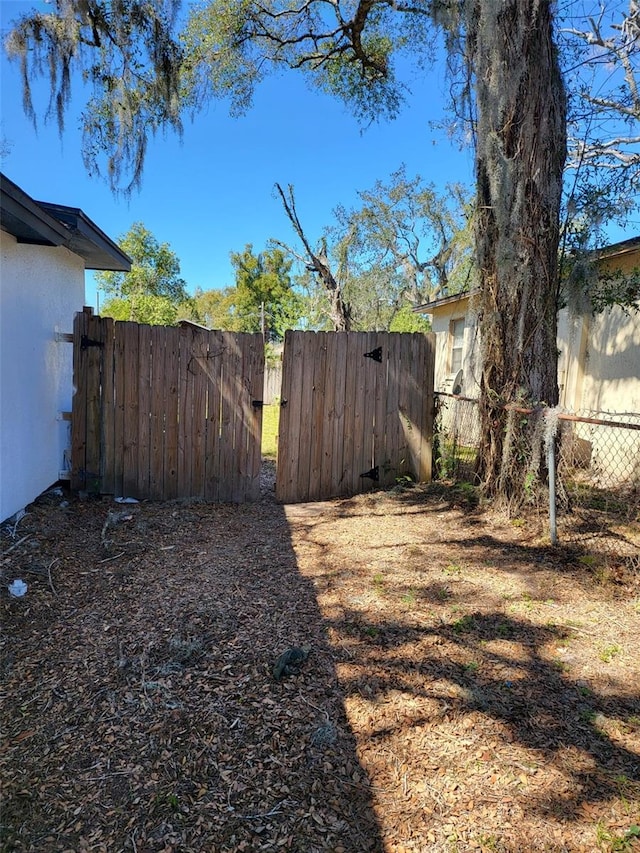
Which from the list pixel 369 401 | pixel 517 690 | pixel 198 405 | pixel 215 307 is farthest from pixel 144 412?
pixel 215 307

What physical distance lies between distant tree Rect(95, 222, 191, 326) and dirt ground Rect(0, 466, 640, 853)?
1931 centimetres

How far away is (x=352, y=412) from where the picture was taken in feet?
17.1

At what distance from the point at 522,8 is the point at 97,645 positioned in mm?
5381

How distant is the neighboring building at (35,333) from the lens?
3.66 m

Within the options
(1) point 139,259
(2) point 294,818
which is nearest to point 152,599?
(2) point 294,818

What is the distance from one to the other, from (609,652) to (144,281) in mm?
26630

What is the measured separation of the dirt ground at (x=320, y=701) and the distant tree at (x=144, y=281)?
19.3 m

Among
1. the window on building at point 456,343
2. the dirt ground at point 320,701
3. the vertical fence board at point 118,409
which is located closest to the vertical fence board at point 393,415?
the dirt ground at point 320,701

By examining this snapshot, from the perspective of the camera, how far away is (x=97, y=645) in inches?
96.3

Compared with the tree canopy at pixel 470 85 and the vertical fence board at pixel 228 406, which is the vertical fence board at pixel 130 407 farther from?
the tree canopy at pixel 470 85

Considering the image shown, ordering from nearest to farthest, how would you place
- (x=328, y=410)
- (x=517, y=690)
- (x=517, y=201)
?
(x=517, y=690)
(x=517, y=201)
(x=328, y=410)

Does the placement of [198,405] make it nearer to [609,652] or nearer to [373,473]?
[373,473]

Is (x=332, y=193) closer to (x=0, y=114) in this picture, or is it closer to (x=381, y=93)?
(x=381, y=93)

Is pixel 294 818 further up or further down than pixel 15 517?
further down
